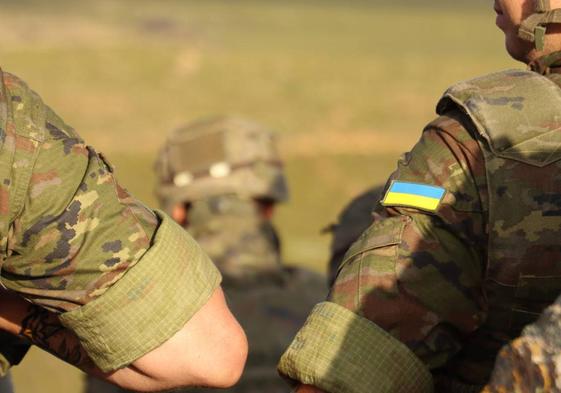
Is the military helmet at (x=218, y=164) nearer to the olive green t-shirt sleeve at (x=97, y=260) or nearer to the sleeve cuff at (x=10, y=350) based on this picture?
the sleeve cuff at (x=10, y=350)

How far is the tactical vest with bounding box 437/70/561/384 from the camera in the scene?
2.31 metres

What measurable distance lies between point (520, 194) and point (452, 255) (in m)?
0.18

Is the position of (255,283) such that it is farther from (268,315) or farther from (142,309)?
(142,309)

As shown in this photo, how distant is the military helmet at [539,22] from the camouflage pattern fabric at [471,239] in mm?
121

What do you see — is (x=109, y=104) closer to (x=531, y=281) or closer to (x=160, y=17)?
(x=531, y=281)

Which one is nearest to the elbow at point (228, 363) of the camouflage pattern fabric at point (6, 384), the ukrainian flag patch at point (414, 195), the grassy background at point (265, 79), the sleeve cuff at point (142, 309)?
the sleeve cuff at point (142, 309)

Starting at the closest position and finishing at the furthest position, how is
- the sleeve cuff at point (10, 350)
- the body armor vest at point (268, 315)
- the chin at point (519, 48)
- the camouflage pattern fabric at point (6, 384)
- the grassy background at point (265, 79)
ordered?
the chin at point (519, 48) → the sleeve cuff at point (10, 350) → the camouflage pattern fabric at point (6, 384) → the body armor vest at point (268, 315) → the grassy background at point (265, 79)

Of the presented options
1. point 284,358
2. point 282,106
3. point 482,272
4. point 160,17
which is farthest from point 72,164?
point 160,17

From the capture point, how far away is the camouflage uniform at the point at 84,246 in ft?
7.39

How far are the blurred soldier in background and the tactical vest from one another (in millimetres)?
2295

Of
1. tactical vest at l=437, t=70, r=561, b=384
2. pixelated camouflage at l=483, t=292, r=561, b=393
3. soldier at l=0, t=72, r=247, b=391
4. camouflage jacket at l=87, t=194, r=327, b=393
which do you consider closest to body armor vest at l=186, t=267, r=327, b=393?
camouflage jacket at l=87, t=194, r=327, b=393

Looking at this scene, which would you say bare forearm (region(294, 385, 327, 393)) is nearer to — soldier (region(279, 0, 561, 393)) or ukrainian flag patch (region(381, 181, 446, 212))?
soldier (region(279, 0, 561, 393))

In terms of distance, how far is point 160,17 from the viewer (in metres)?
38.4

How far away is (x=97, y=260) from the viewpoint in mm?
2314
